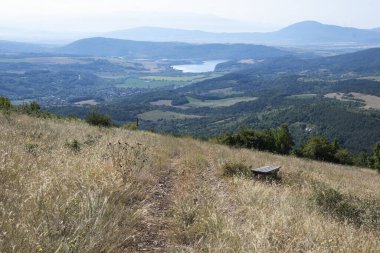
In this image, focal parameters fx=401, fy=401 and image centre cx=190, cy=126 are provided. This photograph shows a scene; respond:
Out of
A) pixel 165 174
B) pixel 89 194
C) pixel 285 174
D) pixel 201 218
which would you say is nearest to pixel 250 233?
pixel 201 218

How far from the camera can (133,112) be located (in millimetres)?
145125

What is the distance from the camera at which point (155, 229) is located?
4.84 metres

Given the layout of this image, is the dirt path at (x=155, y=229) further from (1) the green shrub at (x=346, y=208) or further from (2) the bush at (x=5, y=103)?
(2) the bush at (x=5, y=103)

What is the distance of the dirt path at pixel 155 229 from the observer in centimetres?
420

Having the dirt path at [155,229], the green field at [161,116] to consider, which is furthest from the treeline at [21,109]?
the green field at [161,116]

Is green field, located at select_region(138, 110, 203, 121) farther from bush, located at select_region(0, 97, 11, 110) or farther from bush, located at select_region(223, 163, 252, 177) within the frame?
bush, located at select_region(223, 163, 252, 177)

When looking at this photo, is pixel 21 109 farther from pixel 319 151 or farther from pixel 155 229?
pixel 319 151

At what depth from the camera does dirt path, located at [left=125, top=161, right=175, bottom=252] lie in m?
4.20

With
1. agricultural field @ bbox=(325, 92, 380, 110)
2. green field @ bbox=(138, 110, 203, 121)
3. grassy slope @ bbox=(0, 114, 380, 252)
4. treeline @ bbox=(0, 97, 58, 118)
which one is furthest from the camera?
agricultural field @ bbox=(325, 92, 380, 110)

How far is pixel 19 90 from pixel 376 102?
15675 centimetres

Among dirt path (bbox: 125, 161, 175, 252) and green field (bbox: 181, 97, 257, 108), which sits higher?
dirt path (bbox: 125, 161, 175, 252)

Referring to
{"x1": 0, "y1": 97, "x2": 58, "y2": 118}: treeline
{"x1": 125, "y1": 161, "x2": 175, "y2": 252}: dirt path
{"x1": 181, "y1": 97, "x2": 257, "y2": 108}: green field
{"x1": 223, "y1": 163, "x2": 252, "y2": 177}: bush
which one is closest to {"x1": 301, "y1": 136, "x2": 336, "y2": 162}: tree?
{"x1": 0, "y1": 97, "x2": 58, "y2": 118}: treeline

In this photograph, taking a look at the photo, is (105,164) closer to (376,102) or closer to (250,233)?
(250,233)

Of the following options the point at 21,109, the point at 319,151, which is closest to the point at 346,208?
the point at 21,109
